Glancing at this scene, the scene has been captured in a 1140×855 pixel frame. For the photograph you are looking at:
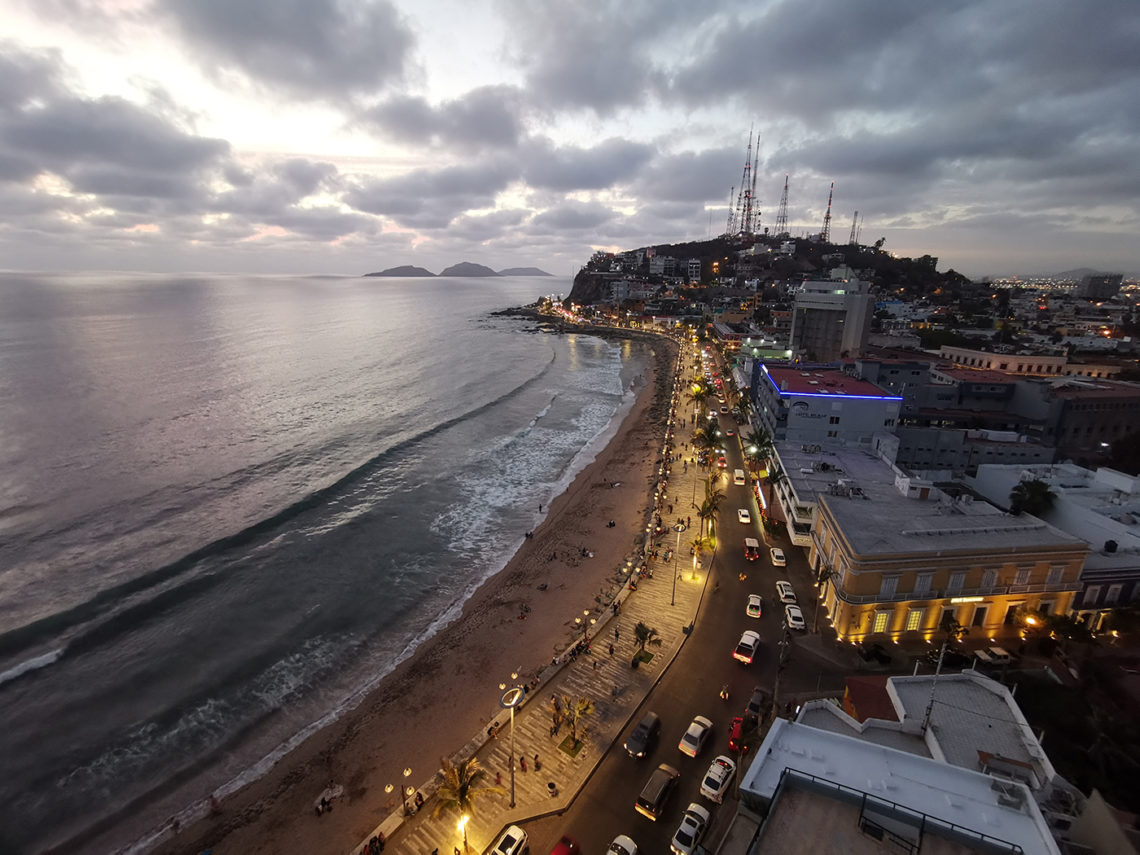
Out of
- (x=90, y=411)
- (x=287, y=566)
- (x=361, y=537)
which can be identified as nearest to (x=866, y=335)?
(x=361, y=537)

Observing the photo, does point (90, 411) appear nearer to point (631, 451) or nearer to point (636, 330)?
point (631, 451)

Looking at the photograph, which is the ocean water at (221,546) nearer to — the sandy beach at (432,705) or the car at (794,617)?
the sandy beach at (432,705)

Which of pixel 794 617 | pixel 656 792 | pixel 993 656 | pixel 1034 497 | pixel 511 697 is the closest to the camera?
pixel 656 792

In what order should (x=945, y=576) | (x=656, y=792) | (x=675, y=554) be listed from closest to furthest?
(x=656, y=792) → (x=945, y=576) → (x=675, y=554)

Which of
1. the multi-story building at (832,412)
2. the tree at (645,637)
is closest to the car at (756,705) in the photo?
the tree at (645,637)

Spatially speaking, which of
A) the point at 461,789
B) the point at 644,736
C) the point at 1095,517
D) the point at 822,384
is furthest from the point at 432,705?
the point at 822,384

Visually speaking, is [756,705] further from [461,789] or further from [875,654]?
[461,789]

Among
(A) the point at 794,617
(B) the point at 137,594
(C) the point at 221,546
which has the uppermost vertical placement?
(A) the point at 794,617
